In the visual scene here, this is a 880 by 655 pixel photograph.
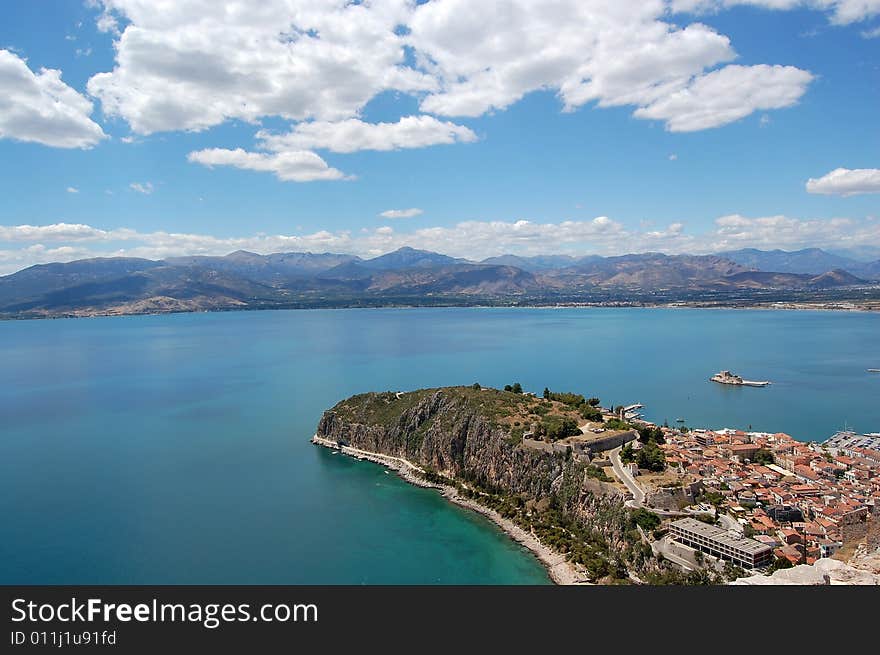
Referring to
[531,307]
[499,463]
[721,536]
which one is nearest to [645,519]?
[721,536]

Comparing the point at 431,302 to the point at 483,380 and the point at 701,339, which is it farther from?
the point at 483,380

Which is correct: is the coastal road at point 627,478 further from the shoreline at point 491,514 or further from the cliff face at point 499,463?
the shoreline at point 491,514

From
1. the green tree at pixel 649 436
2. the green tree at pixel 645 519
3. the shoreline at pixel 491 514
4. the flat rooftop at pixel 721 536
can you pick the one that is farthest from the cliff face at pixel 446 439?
the flat rooftop at pixel 721 536

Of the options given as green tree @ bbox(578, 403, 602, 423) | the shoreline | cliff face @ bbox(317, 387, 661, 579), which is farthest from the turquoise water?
green tree @ bbox(578, 403, 602, 423)

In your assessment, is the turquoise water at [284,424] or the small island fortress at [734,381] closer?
the turquoise water at [284,424]

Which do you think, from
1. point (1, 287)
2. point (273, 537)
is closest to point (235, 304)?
point (1, 287)
